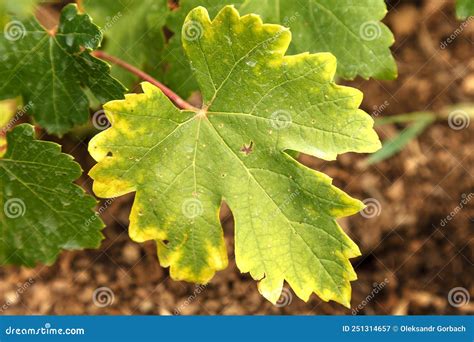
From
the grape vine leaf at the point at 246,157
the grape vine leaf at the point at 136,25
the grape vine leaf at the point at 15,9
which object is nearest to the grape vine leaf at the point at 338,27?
the grape vine leaf at the point at 136,25

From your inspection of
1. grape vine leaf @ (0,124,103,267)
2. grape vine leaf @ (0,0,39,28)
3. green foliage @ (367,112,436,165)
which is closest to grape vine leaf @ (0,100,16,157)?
grape vine leaf @ (0,124,103,267)

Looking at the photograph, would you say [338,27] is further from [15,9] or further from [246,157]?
[15,9]

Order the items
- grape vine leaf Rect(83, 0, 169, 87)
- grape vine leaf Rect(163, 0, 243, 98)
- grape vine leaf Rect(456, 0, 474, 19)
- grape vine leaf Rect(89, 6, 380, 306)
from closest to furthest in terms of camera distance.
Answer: grape vine leaf Rect(89, 6, 380, 306), grape vine leaf Rect(456, 0, 474, 19), grape vine leaf Rect(163, 0, 243, 98), grape vine leaf Rect(83, 0, 169, 87)

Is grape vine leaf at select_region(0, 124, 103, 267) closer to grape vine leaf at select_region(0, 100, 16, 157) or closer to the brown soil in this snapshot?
grape vine leaf at select_region(0, 100, 16, 157)

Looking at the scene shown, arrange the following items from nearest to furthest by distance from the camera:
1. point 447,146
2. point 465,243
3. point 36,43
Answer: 1. point 36,43
2. point 465,243
3. point 447,146

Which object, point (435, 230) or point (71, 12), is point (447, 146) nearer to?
point (435, 230)

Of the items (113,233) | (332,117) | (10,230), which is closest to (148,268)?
(113,233)
